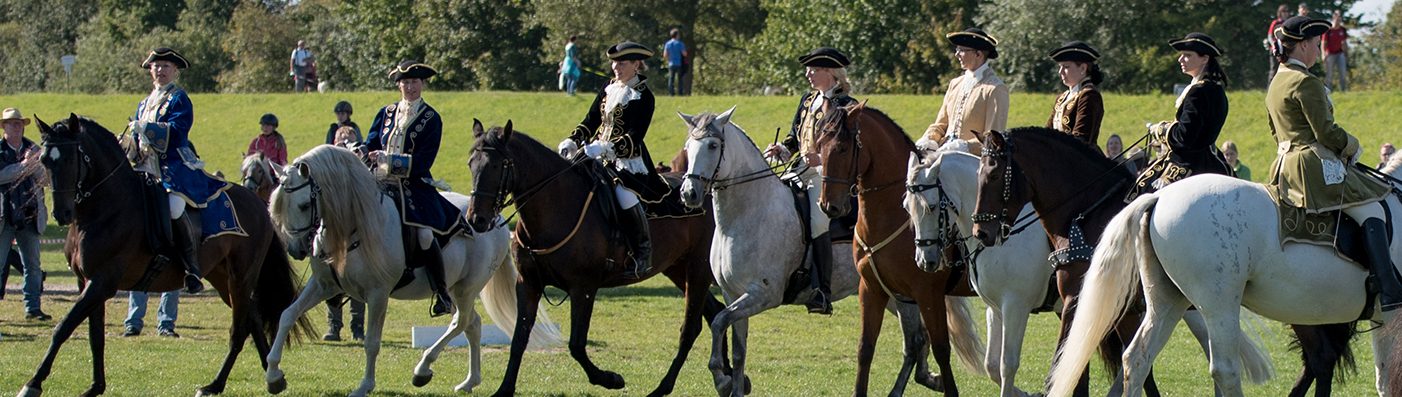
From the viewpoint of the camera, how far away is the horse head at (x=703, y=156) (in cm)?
1119

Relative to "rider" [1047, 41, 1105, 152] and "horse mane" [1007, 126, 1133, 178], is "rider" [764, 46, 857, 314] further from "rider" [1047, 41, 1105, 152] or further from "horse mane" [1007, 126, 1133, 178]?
"horse mane" [1007, 126, 1133, 178]

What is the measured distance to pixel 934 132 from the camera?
41.4 feet

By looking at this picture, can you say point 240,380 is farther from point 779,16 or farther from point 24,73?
point 24,73

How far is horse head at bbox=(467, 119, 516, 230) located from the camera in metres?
11.2

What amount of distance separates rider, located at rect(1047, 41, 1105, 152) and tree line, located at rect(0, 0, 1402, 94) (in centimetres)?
3442

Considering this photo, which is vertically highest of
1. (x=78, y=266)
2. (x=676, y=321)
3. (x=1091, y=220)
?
(x=1091, y=220)

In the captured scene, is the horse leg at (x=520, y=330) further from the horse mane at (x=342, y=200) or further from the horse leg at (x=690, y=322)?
the horse mane at (x=342, y=200)

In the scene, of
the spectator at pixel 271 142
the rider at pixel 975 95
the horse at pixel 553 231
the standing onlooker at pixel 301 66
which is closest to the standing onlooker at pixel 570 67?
the standing onlooker at pixel 301 66

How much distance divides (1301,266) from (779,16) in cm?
4548

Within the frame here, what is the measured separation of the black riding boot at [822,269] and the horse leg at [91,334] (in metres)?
5.17

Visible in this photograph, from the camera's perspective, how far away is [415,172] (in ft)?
40.9

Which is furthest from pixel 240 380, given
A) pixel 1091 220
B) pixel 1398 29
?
pixel 1398 29

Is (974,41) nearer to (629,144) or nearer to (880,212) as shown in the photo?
(880,212)

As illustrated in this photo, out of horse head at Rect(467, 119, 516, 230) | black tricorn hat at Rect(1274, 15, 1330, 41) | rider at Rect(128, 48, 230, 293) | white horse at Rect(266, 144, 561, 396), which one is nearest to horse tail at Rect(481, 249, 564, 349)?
white horse at Rect(266, 144, 561, 396)
